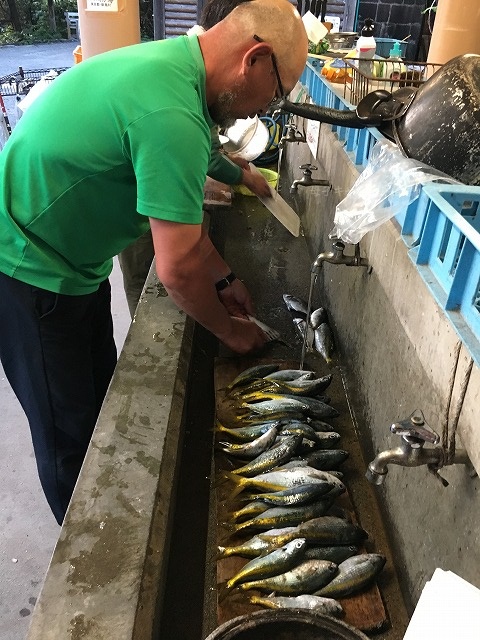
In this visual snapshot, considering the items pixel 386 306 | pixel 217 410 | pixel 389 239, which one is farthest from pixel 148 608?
pixel 389 239

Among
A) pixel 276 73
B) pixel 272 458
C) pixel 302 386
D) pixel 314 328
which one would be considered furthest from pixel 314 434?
pixel 276 73

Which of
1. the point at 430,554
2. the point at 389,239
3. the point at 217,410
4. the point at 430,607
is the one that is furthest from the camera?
the point at 217,410

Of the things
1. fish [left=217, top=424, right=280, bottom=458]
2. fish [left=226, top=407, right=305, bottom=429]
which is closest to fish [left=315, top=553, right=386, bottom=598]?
fish [left=217, top=424, right=280, bottom=458]

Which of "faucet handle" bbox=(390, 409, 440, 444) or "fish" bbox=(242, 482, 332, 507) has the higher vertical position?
"faucet handle" bbox=(390, 409, 440, 444)

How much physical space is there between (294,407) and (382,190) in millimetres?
1046

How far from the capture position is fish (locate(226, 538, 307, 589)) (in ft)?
6.11

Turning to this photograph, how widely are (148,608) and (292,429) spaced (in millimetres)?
990

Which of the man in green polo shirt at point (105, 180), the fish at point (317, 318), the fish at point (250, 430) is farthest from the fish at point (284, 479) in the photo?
the fish at point (317, 318)

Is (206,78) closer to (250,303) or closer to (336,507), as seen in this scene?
(250,303)

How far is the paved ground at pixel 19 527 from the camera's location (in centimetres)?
277

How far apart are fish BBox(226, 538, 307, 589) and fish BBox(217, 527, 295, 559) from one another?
6cm

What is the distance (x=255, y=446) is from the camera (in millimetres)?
2314

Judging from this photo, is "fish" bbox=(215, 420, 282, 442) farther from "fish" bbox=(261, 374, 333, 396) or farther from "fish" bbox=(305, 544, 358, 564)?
"fish" bbox=(305, 544, 358, 564)

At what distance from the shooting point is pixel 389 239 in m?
2.29
